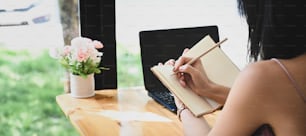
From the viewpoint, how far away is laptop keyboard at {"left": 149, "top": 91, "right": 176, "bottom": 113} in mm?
1683

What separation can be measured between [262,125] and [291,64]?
6.1 inches

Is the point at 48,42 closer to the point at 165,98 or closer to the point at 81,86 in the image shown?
the point at 81,86

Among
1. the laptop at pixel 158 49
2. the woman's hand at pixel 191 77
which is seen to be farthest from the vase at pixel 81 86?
the woman's hand at pixel 191 77

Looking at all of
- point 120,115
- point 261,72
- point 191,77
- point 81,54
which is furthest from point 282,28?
point 81,54

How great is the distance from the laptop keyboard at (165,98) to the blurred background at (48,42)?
193 millimetres

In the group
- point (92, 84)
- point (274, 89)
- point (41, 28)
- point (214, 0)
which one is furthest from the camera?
point (214, 0)

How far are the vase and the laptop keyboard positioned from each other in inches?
9.6

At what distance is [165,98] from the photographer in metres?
1.76

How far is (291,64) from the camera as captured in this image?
3.35 ft

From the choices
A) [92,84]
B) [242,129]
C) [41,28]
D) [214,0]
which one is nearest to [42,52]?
[41,28]

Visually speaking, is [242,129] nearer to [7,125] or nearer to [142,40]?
[142,40]

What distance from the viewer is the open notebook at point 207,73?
139 centimetres

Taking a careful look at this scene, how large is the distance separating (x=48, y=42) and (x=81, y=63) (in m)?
0.26

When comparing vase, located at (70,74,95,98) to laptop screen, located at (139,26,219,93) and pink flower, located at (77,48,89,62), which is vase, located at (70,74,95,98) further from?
laptop screen, located at (139,26,219,93)
